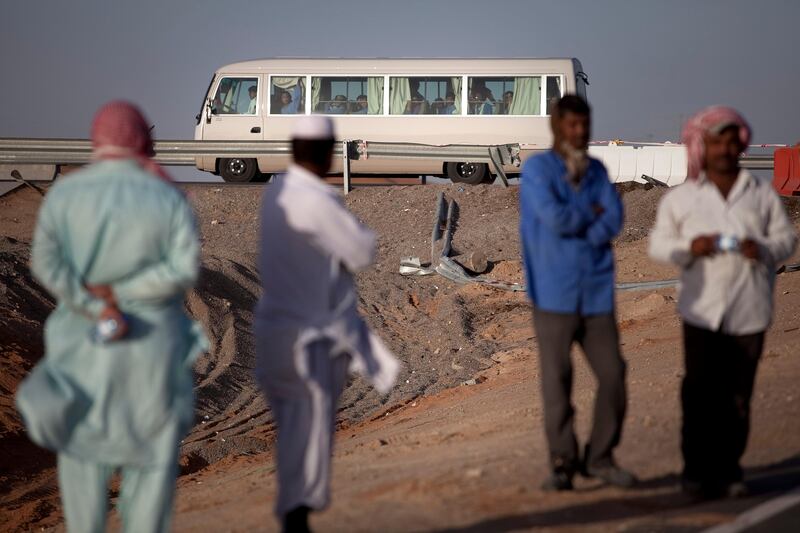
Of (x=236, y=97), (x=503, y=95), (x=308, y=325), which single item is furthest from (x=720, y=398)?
(x=236, y=97)

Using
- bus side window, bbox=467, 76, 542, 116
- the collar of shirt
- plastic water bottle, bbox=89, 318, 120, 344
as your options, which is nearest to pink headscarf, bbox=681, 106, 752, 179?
the collar of shirt

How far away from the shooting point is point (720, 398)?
603cm

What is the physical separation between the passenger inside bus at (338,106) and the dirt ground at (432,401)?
4.39 meters

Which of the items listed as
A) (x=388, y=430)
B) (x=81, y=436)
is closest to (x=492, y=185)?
(x=388, y=430)

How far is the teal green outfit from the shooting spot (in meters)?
4.71

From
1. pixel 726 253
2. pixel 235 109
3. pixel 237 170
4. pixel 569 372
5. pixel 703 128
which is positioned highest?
Answer: pixel 235 109

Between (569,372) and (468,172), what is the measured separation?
757 inches

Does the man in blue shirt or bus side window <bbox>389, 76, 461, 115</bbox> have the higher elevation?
bus side window <bbox>389, 76, 461, 115</bbox>

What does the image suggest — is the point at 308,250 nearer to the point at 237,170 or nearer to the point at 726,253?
the point at 726,253

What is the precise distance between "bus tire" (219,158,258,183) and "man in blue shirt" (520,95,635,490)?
19820mm

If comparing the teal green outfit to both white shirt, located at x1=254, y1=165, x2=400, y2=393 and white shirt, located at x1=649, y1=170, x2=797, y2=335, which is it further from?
white shirt, located at x1=649, y1=170, x2=797, y2=335

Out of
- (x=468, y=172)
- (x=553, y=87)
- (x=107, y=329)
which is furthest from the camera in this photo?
(x=553, y=87)

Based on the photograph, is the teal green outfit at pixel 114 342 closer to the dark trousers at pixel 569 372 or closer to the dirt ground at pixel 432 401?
the dirt ground at pixel 432 401

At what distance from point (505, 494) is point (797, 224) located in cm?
1342
